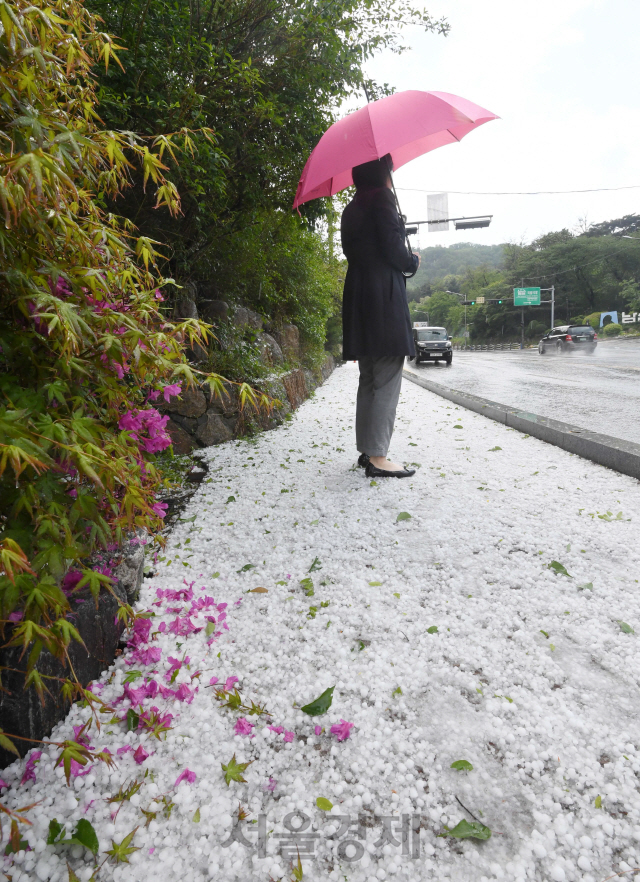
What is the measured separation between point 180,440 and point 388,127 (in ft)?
9.13

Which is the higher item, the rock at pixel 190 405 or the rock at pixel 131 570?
the rock at pixel 190 405

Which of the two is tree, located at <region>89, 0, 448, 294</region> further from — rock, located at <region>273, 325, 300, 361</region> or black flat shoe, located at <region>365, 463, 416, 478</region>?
black flat shoe, located at <region>365, 463, 416, 478</region>

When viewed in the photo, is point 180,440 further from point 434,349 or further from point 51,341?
point 434,349

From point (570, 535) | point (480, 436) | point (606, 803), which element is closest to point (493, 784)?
point (606, 803)

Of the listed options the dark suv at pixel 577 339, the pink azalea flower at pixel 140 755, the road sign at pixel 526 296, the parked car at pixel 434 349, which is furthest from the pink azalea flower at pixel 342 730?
the road sign at pixel 526 296

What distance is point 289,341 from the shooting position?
25.7 feet

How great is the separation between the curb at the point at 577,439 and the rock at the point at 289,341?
302cm

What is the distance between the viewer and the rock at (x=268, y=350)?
5.60m

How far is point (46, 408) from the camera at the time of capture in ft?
3.40

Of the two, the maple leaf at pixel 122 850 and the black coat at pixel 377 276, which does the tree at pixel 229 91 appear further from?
the maple leaf at pixel 122 850

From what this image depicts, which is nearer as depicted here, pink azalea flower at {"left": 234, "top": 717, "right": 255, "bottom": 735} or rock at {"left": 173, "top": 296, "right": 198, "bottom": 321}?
pink azalea flower at {"left": 234, "top": 717, "right": 255, "bottom": 735}

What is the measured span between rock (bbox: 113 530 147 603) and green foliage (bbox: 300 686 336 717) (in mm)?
794

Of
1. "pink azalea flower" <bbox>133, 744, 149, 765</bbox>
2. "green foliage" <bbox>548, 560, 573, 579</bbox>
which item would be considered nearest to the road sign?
"green foliage" <bbox>548, 560, 573, 579</bbox>

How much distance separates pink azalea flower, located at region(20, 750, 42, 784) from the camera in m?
1.18
